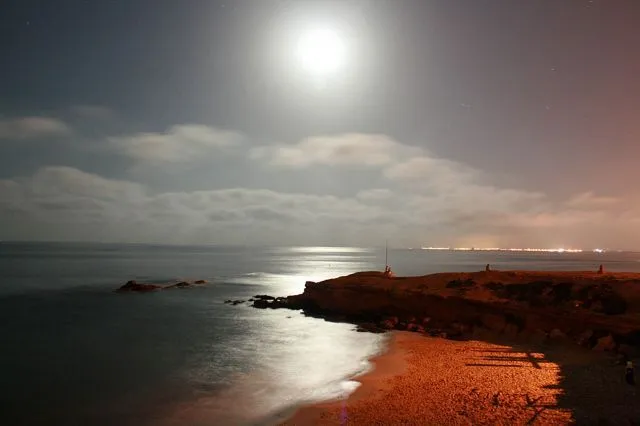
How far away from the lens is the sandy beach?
18062 mm

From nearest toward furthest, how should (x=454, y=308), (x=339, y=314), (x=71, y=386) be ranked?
1. (x=71, y=386)
2. (x=454, y=308)
3. (x=339, y=314)

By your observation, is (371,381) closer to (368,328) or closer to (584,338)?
(368,328)

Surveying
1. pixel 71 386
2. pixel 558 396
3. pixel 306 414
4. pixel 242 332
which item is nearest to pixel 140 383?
pixel 71 386

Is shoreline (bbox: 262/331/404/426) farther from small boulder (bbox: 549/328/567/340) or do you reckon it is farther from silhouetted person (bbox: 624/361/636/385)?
small boulder (bbox: 549/328/567/340)

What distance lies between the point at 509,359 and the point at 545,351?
404 centimetres

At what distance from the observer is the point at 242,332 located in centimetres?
4084

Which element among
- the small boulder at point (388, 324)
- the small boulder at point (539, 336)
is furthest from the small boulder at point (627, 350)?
the small boulder at point (388, 324)

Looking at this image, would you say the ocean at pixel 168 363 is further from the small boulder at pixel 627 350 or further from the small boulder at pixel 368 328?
the small boulder at pixel 627 350

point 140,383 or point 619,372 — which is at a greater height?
point 619,372

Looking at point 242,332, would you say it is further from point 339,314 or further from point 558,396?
point 558,396

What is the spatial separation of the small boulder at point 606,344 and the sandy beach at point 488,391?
32.4 inches

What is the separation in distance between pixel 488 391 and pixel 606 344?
1395 cm

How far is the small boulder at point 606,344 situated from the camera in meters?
28.4

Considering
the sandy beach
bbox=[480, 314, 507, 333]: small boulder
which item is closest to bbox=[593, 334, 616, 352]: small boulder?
the sandy beach
